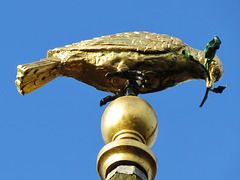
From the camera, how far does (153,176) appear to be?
400 centimetres

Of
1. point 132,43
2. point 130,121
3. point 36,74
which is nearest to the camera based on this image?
point 130,121

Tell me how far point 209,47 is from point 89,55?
119 cm

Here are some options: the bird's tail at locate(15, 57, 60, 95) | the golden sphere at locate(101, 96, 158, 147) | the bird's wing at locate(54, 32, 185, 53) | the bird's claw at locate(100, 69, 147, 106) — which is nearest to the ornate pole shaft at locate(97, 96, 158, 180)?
the golden sphere at locate(101, 96, 158, 147)

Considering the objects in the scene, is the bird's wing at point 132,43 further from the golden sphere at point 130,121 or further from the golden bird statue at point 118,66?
the golden sphere at point 130,121

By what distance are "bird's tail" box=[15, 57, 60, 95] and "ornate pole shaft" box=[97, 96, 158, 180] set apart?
97 cm

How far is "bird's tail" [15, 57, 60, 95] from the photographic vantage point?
4837 millimetres

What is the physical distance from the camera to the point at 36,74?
4.96 meters

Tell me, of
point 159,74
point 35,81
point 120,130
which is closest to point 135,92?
point 159,74

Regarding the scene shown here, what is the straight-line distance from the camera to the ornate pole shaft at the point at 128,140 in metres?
3.81

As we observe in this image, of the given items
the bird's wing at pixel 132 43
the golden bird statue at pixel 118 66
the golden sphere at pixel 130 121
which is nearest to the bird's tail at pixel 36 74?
the golden bird statue at pixel 118 66

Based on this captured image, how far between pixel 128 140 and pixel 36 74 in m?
1.50

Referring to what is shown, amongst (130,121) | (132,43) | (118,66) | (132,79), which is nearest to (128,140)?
(130,121)

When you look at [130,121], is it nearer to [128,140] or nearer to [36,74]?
[128,140]

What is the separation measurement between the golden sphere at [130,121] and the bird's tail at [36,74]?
0.96 m
